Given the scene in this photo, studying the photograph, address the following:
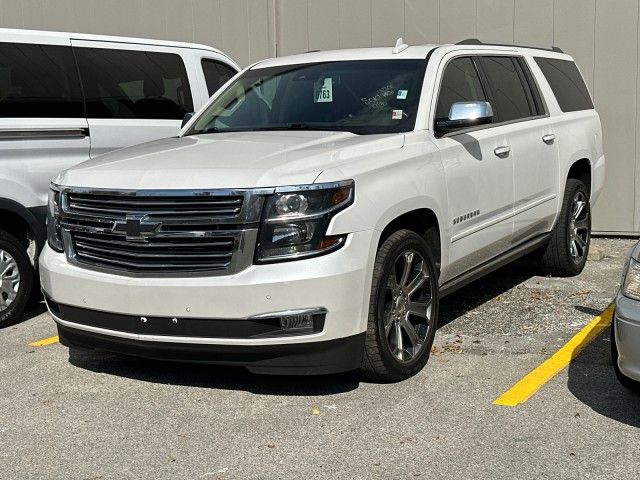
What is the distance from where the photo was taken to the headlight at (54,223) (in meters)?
5.18

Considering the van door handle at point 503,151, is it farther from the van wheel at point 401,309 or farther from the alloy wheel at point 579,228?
the alloy wheel at point 579,228

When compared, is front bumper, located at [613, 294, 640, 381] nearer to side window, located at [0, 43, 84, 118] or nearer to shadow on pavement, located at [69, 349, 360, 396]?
shadow on pavement, located at [69, 349, 360, 396]

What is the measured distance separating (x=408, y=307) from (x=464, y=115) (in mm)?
1194

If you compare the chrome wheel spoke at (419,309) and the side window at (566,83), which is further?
the side window at (566,83)

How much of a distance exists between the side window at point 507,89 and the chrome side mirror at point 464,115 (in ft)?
2.92

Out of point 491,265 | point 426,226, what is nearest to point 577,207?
point 491,265

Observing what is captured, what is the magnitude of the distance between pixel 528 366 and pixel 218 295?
6.53 ft

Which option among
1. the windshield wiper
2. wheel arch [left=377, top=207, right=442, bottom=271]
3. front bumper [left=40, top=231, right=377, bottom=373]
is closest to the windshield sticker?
the windshield wiper

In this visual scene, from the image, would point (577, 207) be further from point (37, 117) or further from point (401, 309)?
point (37, 117)

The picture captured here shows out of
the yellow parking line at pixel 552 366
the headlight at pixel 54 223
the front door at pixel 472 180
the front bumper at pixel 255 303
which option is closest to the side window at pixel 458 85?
the front door at pixel 472 180

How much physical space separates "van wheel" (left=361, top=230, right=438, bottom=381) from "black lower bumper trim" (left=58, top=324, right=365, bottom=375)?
17 cm

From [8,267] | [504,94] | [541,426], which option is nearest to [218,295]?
[541,426]

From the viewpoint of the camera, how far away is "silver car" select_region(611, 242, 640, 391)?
13.9 ft

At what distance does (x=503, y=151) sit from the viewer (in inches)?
245
